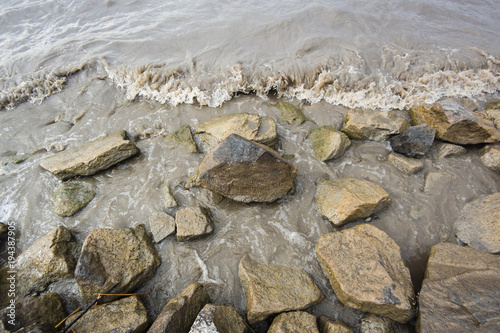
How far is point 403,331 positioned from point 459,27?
9.19 metres

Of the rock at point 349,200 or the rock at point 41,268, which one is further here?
the rock at point 349,200

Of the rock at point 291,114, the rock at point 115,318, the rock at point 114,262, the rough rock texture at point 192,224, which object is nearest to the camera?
the rock at point 115,318

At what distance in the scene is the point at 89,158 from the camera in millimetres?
4113

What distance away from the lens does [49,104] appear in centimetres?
586

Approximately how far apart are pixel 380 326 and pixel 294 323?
98 centimetres

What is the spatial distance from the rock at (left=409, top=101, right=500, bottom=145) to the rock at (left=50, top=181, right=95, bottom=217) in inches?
239

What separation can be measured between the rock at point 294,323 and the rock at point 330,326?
159 millimetres

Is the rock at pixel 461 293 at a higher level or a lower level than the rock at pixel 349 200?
lower

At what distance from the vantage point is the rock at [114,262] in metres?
2.91

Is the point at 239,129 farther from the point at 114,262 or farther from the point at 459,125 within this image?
the point at 459,125

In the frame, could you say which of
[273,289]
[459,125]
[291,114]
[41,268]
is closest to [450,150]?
[459,125]

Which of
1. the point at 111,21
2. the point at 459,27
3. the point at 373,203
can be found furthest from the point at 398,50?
the point at 111,21

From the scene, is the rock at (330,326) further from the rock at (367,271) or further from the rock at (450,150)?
the rock at (450,150)

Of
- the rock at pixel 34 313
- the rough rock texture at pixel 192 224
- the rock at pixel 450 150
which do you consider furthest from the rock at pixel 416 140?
the rock at pixel 34 313
